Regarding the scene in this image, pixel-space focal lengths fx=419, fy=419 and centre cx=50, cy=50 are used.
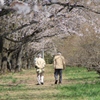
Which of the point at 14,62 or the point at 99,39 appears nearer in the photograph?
the point at 99,39

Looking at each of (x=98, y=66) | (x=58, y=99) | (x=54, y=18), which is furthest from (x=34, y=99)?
(x=98, y=66)

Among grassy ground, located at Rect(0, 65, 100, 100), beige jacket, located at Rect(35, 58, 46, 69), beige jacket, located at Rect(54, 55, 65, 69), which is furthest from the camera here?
beige jacket, located at Rect(35, 58, 46, 69)

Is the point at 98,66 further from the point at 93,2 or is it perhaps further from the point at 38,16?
the point at 93,2

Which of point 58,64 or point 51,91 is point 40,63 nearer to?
point 58,64

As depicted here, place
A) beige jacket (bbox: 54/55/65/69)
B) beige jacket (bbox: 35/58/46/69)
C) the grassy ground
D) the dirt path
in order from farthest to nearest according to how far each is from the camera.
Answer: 1. beige jacket (bbox: 35/58/46/69)
2. beige jacket (bbox: 54/55/65/69)
3. the dirt path
4. the grassy ground

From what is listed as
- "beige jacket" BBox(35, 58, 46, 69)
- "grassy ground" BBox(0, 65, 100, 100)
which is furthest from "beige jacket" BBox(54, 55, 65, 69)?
"grassy ground" BBox(0, 65, 100, 100)

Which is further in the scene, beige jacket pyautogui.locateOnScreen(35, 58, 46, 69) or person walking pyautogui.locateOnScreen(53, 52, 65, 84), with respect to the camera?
beige jacket pyautogui.locateOnScreen(35, 58, 46, 69)

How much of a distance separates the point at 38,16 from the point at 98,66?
9912 millimetres

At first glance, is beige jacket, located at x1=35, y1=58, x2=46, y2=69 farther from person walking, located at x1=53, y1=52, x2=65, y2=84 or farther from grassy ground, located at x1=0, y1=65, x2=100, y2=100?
grassy ground, located at x1=0, y1=65, x2=100, y2=100

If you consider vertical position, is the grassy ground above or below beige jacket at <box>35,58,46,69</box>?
below

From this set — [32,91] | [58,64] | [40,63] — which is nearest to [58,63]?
[58,64]

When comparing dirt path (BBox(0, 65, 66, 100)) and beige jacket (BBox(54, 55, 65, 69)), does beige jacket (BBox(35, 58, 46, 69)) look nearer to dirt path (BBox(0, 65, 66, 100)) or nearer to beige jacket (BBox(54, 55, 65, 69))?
beige jacket (BBox(54, 55, 65, 69))

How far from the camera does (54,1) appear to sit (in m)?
13.9

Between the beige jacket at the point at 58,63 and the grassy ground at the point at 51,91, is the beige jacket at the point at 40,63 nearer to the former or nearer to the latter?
the beige jacket at the point at 58,63
